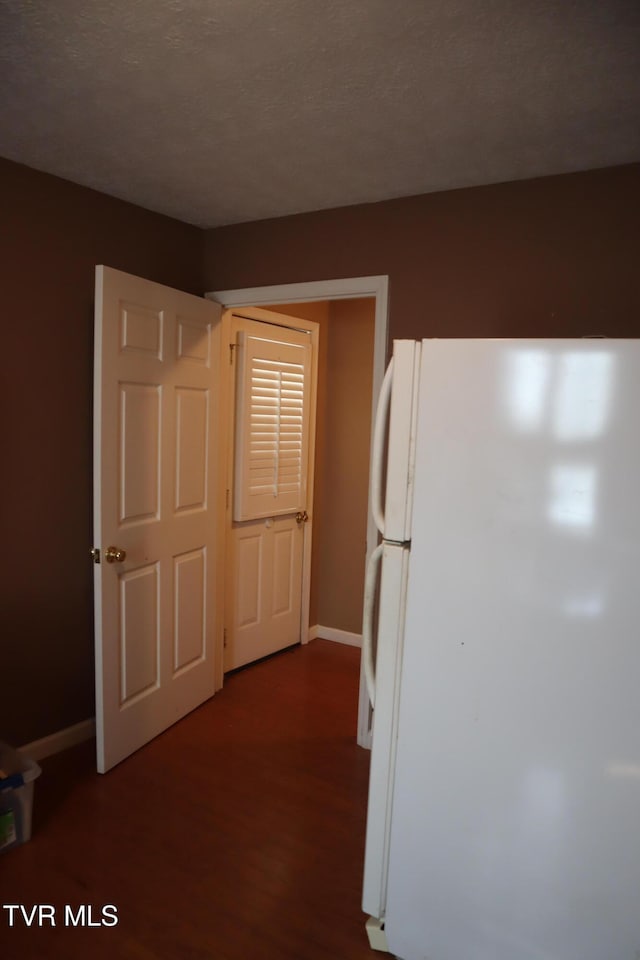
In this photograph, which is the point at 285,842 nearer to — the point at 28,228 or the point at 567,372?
the point at 567,372

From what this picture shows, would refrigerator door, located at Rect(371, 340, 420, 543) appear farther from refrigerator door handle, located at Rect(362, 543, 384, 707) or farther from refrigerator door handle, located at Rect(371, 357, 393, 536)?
refrigerator door handle, located at Rect(362, 543, 384, 707)

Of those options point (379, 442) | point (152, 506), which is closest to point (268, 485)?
point (152, 506)

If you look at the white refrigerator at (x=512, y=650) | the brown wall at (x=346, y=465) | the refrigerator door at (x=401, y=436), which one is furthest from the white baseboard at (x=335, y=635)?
the refrigerator door at (x=401, y=436)

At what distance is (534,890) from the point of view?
4.63ft

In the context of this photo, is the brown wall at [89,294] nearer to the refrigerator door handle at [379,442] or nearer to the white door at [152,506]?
the white door at [152,506]

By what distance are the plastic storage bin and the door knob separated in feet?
2.48

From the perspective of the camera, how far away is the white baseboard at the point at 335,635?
153 inches

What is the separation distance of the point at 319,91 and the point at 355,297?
3.31 feet

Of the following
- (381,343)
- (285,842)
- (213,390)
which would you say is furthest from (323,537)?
(285,842)

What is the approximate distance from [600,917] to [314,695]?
196 centimetres

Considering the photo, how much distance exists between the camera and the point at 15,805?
1.99 m

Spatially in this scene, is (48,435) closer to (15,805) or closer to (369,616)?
(15,805)

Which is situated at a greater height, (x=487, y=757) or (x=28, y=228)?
(x=28, y=228)

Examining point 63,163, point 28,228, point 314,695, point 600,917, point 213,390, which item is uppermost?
point 63,163
